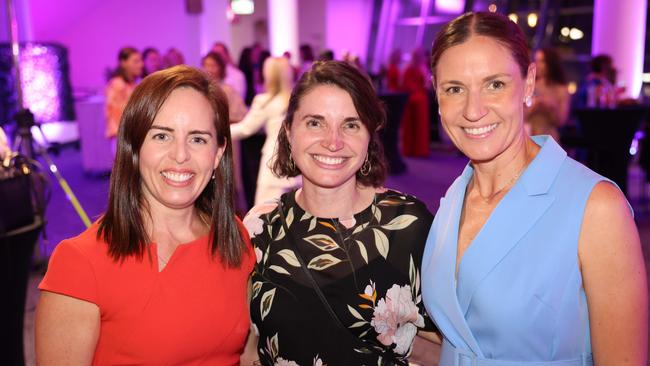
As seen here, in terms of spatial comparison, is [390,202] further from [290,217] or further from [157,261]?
[157,261]

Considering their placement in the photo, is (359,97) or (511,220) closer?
(511,220)

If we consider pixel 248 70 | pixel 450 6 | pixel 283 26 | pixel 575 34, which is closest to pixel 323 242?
pixel 283 26

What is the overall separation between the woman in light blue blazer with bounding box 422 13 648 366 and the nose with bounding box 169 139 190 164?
705 millimetres

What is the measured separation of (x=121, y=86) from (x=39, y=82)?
434cm

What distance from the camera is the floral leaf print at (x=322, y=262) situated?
6.26 ft

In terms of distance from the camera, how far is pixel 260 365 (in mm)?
1989

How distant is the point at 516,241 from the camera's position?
1539 mm

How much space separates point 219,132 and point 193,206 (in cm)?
26

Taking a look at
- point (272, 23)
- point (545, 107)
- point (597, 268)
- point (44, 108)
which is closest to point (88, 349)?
point (597, 268)

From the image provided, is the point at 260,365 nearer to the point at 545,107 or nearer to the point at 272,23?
the point at 545,107

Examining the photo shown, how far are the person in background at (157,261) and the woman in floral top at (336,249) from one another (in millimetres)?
126

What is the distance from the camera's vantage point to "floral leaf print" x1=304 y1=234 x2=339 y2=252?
6.37ft

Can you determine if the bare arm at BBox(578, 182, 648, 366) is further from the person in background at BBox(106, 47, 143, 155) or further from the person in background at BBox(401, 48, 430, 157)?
the person in background at BBox(401, 48, 430, 157)

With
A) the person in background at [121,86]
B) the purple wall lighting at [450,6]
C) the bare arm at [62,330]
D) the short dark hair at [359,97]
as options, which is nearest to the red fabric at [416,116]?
the person in background at [121,86]
